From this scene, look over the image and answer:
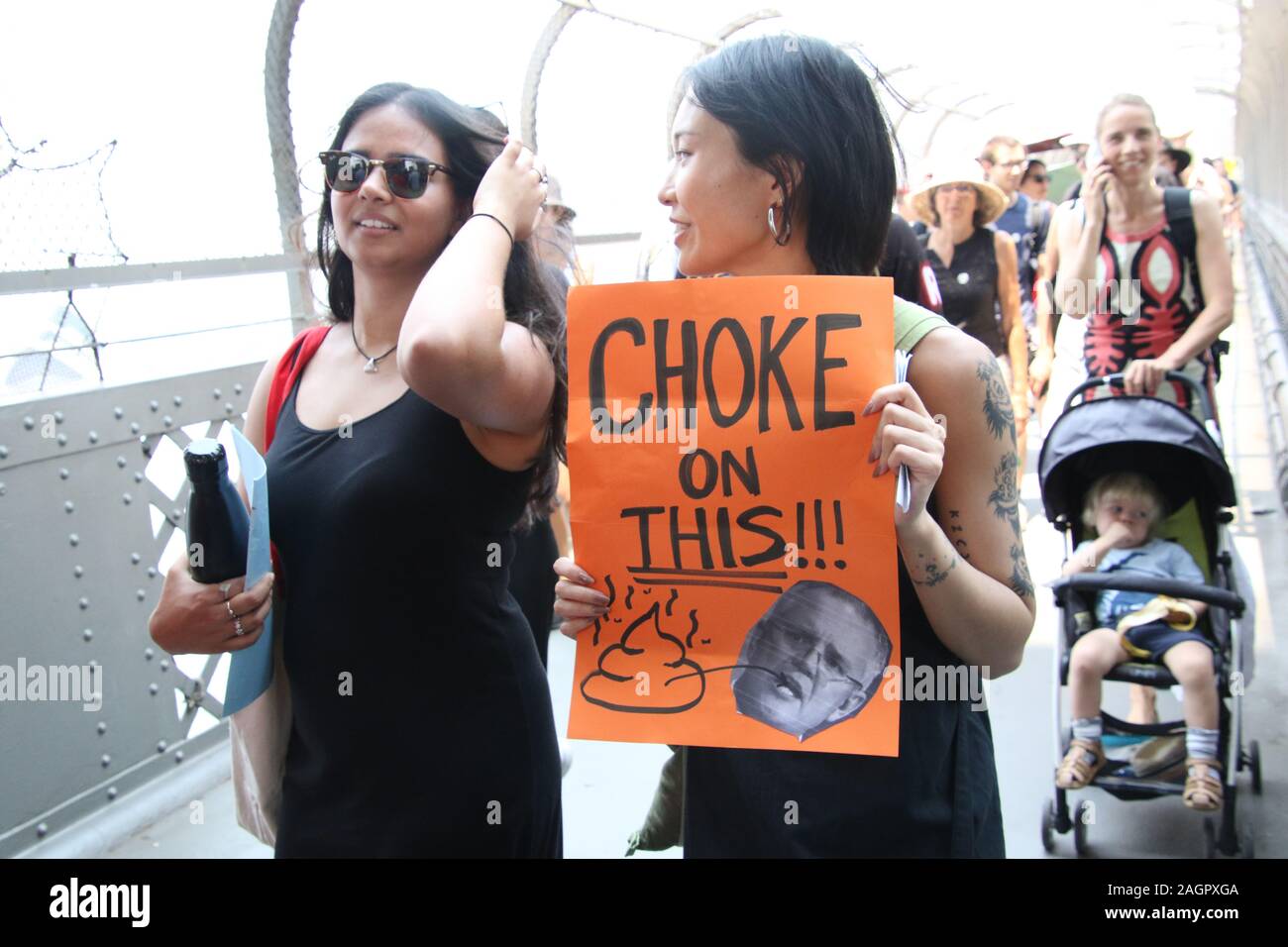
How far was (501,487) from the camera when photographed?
6.72 feet

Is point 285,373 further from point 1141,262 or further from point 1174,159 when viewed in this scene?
point 1174,159

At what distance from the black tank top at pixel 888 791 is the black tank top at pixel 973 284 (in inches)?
197

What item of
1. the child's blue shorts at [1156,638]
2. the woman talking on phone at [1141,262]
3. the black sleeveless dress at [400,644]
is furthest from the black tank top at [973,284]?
the black sleeveless dress at [400,644]

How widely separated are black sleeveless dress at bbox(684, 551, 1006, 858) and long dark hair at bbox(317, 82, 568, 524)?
0.65 meters

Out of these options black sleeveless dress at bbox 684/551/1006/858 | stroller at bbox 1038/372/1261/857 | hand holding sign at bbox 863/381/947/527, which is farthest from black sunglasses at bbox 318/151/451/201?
stroller at bbox 1038/372/1261/857

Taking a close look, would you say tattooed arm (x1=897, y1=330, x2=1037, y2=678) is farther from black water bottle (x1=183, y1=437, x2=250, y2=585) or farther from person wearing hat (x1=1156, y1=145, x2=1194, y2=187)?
person wearing hat (x1=1156, y1=145, x2=1194, y2=187)

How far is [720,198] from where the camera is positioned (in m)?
1.73

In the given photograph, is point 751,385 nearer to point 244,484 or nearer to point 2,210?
point 244,484

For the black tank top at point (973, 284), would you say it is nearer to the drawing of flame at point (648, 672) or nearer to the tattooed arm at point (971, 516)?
the tattooed arm at point (971, 516)

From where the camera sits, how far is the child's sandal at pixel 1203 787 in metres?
3.50

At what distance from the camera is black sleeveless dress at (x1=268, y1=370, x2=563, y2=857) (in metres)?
1.97

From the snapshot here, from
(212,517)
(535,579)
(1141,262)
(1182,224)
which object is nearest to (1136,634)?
(1141,262)

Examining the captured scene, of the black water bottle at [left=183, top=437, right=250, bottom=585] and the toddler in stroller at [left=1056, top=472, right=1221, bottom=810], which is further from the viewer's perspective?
the toddler in stroller at [left=1056, top=472, right=1221, bottom=810]
